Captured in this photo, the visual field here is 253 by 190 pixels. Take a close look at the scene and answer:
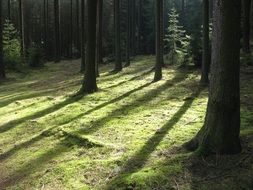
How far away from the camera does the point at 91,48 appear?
1628 centimetres

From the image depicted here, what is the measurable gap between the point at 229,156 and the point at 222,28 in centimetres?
219

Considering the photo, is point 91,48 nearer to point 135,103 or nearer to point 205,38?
point 135,103

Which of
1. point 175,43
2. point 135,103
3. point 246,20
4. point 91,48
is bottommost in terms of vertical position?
point 135,103

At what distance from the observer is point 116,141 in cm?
963

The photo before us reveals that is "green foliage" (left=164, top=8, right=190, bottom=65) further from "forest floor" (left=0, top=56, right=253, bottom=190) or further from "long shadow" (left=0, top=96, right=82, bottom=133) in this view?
"long shadow" (left=0, top=96, right=82, bottom=133)

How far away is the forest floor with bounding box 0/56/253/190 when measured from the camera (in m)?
6.73

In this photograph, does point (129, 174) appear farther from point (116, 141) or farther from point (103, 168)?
point (116, 141)

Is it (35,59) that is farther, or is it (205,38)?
(35,59)

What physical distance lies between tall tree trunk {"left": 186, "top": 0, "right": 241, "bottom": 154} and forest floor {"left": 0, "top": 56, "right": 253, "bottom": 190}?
29cm

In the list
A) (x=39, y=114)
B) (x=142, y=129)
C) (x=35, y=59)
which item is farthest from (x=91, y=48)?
(x=35, y=59)

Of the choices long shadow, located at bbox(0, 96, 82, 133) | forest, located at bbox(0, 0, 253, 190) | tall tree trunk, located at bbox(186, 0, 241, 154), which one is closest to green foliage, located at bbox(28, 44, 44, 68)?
forest, located at bbox(0, 0, 253, 190)

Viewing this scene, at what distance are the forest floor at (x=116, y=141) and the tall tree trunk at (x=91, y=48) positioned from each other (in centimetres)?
53

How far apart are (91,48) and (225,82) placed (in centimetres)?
999

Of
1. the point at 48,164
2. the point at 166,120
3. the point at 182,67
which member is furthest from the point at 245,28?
the point at 48,164
